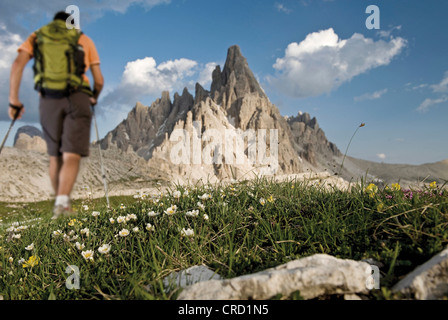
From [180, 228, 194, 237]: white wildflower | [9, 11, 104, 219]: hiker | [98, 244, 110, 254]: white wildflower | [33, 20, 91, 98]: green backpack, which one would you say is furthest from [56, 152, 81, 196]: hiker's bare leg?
[180, 228, 194, 237]: white wildflower

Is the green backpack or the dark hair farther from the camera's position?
the dark hair

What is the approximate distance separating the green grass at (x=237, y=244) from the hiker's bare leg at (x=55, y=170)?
236cm

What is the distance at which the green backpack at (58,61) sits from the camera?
169cm

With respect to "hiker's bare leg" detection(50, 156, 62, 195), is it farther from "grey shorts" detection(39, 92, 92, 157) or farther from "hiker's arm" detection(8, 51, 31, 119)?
"hiker's arm" detection(8, 51, 31, 119)

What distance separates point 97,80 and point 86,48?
23 centimetres

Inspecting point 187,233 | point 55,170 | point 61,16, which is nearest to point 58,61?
point 61,16

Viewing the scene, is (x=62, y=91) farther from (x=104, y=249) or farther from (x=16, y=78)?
(x=104, y=249)

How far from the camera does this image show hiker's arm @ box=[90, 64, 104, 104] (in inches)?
72.1

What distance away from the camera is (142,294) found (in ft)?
12.1

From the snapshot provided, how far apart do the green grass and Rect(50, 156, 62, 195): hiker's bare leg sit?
2363 millimetres

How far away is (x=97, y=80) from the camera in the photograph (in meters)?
1.84

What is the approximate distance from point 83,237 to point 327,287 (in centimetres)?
582
